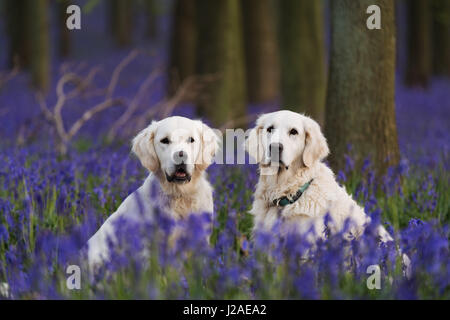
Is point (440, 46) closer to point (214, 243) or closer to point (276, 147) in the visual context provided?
point (214, 243)

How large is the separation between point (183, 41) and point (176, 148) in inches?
482

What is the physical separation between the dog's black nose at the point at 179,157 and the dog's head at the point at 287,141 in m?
0.62

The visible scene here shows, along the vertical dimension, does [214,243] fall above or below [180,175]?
below

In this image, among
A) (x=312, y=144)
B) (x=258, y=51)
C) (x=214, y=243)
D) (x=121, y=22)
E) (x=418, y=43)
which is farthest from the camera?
(x=121, y=22)

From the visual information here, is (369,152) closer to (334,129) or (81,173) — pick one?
(334,129)

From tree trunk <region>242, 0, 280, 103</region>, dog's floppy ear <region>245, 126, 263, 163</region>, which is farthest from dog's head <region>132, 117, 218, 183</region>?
tree trunk <region>242, 0, 280, 103</region>

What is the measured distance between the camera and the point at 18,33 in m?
22.3

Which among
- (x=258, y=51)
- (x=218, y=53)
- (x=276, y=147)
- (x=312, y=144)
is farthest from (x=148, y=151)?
(x=258, y=51)

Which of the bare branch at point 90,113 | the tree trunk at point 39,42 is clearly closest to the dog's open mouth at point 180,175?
the bare branch at point 90,113

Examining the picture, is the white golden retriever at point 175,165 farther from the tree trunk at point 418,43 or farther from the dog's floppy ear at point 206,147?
the tree trunk at point 418,43

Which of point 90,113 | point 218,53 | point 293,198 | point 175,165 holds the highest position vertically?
point 218,53

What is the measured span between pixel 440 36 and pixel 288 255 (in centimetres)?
2062
